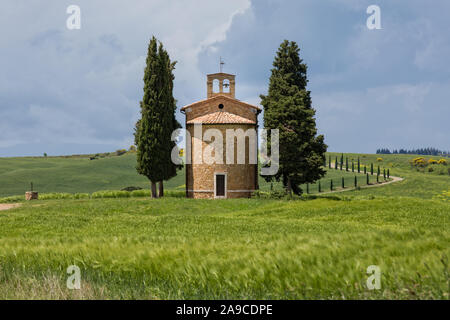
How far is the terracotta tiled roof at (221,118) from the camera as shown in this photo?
38.0 m

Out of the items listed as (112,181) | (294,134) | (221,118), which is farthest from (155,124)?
(112,181)

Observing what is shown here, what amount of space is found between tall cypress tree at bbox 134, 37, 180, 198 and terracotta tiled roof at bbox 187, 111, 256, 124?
9.13 feet

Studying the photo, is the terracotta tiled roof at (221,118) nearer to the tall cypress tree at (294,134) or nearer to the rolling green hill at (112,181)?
the tall cypress tree at (294,134)

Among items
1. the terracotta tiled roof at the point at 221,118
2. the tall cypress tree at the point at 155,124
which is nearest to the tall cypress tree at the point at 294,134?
the terracotta tiled roof at the point at 221,118

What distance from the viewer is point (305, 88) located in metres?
39.9

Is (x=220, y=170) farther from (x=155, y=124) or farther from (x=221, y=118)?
(x=155, y=124)

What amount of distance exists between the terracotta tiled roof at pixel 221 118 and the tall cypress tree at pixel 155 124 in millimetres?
2782

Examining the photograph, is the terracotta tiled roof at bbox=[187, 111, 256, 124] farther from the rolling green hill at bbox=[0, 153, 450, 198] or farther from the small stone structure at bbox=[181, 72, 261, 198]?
the rolling green hill at bbox=[0, 153, 450, 198]

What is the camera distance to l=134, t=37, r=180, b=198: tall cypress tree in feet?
122

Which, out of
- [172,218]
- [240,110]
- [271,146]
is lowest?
[172,218]

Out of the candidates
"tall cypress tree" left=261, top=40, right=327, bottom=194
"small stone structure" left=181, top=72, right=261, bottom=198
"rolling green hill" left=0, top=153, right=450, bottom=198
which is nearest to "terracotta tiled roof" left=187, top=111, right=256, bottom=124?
"small stone structure" left=181, top=72, right=261, bottom=198
